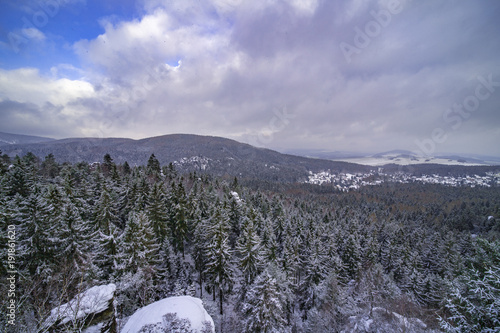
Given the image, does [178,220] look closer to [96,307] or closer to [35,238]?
[35,238]

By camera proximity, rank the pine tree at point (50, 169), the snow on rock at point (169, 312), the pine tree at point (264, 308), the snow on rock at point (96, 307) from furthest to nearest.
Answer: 1. the pine tree at point (50, 169)
2. the pine tree at point (264, 308)
3. the snow on rock at point (169, 312)
4. the snow on rock at point (96, 307)

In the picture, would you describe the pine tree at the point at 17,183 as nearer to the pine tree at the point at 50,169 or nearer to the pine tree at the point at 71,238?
the pine tree at the point at 71,238

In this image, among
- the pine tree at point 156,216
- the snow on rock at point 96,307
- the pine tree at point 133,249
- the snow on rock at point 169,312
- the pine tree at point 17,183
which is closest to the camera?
the snow on rock at point 96,307

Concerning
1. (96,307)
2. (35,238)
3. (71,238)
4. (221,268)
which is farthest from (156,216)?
(96,307)

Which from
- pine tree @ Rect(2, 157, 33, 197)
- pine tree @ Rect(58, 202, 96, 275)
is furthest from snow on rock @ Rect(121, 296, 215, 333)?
pine tree @ Rect(2, 157, 33, 197)

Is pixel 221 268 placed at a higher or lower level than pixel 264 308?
lower

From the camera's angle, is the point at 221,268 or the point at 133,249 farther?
the point at 221,268

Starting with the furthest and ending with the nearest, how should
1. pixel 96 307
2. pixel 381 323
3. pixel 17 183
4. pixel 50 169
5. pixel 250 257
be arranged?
1. pixel 50 169
2. pixel 17 183
3. pixel 250 257
4. pixel 381 323
5. pixel 96 307

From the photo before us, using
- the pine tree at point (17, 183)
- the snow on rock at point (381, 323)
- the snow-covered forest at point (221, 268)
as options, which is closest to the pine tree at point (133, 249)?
the snow-covered forest at point (221, 268)

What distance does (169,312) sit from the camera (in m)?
11.1

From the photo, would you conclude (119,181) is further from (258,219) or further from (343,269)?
(343,269)

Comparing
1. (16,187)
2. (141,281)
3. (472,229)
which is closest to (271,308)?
(141,281)

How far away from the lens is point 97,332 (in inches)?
386

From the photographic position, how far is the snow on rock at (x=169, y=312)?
10.4 meters
